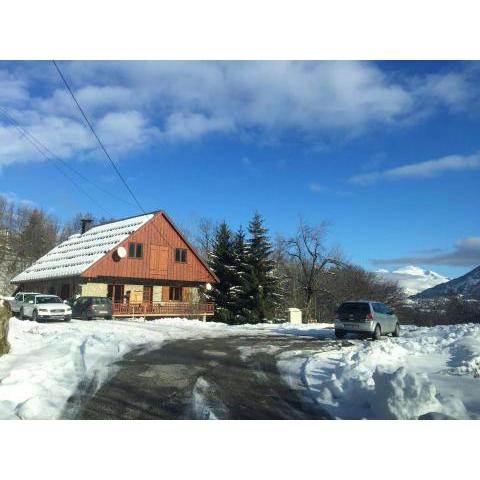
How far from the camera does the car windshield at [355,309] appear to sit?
61.5ft

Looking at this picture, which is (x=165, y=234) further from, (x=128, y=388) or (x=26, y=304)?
(x=128, y=388)

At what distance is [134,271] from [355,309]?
20.1 meters

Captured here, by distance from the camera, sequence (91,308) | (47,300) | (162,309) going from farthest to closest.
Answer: (162,309) < (91,308) < (47,300)

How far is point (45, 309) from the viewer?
25.0m

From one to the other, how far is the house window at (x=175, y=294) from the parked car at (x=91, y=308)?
9340mm

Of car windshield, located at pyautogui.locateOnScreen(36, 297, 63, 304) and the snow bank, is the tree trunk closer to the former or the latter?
the snow bank

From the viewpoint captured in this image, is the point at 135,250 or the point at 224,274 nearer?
the point at 135,250

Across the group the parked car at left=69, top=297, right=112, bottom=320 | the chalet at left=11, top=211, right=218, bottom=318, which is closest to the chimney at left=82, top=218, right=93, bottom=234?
the chalet at left=11, top=211, right=218, bottom=318

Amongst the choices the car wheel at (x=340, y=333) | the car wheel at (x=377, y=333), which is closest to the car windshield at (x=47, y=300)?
the car wheel at (x=340, y=333)

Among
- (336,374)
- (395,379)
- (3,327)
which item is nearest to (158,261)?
(3,327)

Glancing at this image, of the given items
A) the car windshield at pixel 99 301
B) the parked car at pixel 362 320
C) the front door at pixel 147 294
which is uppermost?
the front door at pixel 147 294

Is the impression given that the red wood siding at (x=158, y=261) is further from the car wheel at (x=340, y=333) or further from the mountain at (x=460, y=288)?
the mountain at (x=460, y=288)

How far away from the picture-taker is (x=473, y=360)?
10.6 meters

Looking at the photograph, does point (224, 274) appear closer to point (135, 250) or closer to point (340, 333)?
point (135, 250)
